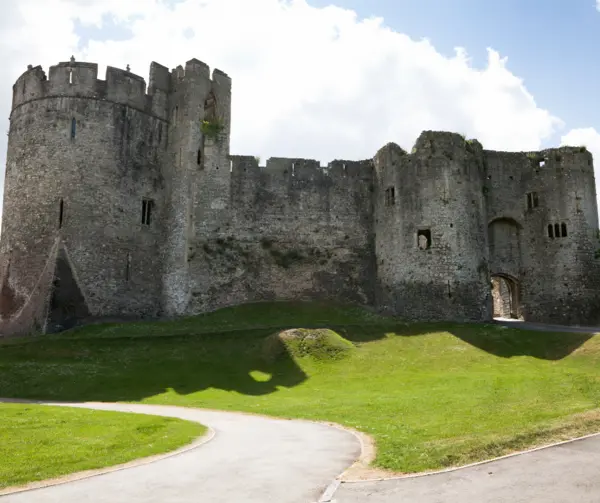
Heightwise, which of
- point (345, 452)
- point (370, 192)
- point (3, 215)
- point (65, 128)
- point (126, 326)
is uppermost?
point (65, 128)

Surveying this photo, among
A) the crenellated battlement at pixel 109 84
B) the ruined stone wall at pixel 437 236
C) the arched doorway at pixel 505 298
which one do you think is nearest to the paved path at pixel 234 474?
the ruined stone wall at pixel 437 236

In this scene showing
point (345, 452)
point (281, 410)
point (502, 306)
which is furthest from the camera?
point (502, 306)

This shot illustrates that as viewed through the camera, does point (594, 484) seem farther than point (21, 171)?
No

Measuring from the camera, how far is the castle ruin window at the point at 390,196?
124 ft

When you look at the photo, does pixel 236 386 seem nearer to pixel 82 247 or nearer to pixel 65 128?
pixel 82 247

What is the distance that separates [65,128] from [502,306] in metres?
37.6

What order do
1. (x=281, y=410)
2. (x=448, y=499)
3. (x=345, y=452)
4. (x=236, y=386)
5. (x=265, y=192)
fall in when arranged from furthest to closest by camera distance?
(x=265, y=192)
(x=236, y=386)
(x=281, y=410)
(x=345, y=452)
(x=448, y=499)

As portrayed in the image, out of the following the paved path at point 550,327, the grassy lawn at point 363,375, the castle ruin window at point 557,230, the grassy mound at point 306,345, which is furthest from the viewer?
the castle ruin window at point 557,230

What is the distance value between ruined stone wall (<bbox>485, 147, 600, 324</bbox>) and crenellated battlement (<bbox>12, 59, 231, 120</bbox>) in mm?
22371

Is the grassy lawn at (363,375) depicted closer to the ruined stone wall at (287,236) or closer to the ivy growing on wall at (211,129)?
the ruined stone wall at (287,236)

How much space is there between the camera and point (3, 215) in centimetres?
3744

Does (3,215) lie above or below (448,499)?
above

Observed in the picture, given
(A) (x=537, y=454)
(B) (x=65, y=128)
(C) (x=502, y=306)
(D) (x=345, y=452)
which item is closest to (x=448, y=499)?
(A) (x=537, y=454)

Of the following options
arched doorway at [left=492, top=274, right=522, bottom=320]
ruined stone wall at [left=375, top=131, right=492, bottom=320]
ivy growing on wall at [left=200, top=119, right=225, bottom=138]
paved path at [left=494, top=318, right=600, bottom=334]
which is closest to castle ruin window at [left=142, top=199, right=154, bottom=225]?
ivy growing on wall at [left=200, top=119, right=225, bottom=138]
